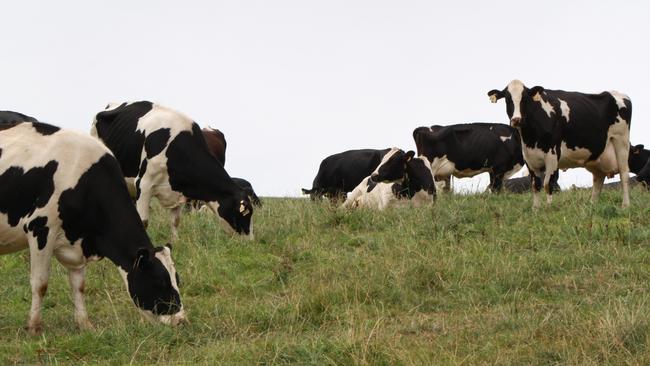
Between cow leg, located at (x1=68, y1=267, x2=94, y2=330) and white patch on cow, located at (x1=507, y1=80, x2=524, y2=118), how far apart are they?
8.53 meters

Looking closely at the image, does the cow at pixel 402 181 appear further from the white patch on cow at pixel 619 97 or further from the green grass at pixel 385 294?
the white patch on cow at pixel 619 97

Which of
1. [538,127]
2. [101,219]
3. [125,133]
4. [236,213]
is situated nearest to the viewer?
[101,219]

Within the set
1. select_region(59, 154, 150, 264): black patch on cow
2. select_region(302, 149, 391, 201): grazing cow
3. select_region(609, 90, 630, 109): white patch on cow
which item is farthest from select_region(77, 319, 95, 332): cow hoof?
select_region(302, 149, 391, 201): grazing cow

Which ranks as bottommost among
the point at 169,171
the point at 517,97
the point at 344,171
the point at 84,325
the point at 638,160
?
the point at 638,160

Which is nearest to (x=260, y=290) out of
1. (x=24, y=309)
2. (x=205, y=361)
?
(x=24, y=309)

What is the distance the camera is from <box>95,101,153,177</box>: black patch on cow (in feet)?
49.1

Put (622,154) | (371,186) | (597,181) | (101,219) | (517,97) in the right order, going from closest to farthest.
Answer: (101,219) < (517,97) < (622,154) < (597,181) < (371,186)

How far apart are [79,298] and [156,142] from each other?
15.6ft

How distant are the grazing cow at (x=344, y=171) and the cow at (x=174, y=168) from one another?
996cm

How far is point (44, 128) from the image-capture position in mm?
10430

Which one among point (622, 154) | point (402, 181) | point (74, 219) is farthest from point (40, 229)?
point (622, 154)

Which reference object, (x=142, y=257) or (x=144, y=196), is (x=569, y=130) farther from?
(x=142, y=257)

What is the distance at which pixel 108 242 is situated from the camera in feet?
33.4

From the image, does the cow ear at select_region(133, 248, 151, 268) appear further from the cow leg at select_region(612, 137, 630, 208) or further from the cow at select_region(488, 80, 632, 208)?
the cow leg at select_region(612, 137, 630, 208)
